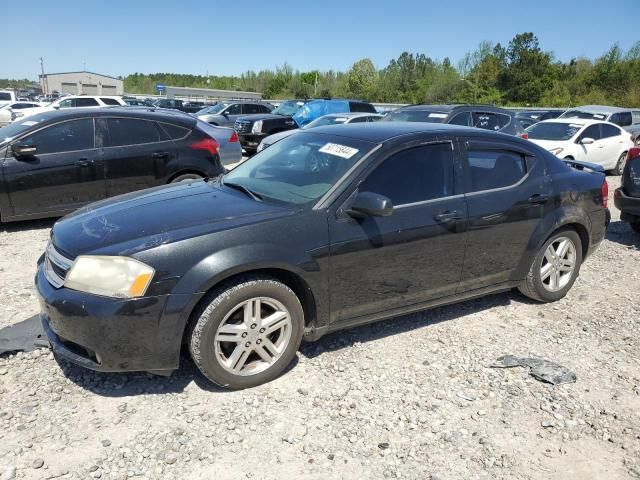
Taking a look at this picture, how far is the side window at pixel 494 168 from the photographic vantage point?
4.05 metres

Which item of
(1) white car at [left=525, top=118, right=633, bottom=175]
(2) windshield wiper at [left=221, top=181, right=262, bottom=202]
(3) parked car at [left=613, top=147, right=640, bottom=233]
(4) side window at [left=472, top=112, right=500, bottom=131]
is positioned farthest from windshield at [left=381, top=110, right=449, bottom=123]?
(2) windshield wiper at [left=221, top=181, right=262, bottom=202]

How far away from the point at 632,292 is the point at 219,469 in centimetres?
461

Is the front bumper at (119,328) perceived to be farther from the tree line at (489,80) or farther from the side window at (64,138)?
the tree line at (489,80)

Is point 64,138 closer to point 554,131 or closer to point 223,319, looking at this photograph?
point 223,319

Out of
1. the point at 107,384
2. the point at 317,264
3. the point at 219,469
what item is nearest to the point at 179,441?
the point at 219,469

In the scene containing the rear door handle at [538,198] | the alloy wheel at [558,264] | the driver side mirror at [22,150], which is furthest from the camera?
the driver side mirror at [22,150]

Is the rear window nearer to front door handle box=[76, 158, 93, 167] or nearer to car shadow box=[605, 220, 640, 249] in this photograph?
front door handle box=[76, 158, 93, 167]

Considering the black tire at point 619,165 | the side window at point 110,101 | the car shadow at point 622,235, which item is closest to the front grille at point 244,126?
the side window at point 110,101

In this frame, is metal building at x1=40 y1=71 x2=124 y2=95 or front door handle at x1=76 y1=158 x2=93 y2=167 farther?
metal building at x1=40 y1=71 x2=124 y2=95

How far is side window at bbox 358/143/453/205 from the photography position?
3.60 m

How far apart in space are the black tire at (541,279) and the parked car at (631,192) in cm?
268

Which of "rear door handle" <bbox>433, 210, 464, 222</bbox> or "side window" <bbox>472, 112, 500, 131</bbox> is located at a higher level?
"side window" <bbox>472, 112, 500, 131</bbox>

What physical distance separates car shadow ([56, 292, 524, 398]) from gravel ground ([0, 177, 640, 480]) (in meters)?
0.01

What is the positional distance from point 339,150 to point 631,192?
16.9 feet
